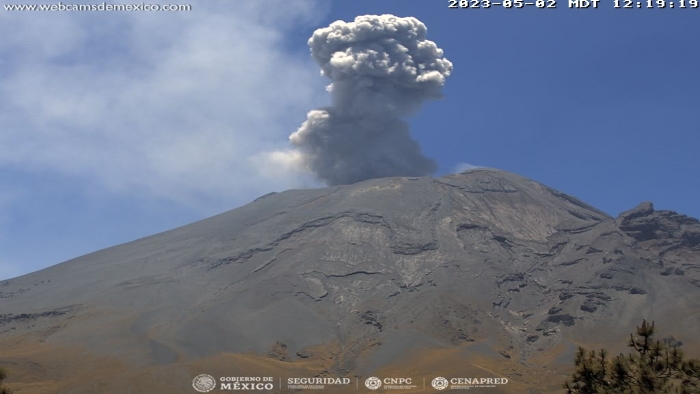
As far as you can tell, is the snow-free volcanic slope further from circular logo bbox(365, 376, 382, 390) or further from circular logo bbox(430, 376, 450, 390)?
circular logo bbox(430, 376, 450, 390)

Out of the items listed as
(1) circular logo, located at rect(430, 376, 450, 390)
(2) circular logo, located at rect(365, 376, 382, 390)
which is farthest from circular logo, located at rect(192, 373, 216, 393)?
(1) circular logo, located at rect(430, 376, 450, 390)

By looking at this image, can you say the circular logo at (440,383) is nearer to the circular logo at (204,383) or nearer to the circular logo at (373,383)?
the circular logo at (373,383)

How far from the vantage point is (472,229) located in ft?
562

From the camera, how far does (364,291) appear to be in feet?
488

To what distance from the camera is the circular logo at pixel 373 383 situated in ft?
361

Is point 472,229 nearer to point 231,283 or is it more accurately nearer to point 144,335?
point 231,283

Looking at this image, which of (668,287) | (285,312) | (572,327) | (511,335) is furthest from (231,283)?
(668,287)

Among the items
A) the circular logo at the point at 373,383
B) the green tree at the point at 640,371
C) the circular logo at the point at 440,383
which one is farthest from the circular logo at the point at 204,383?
the green tree at the point at 640,371

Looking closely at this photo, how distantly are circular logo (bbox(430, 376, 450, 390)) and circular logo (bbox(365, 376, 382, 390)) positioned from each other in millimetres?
7435

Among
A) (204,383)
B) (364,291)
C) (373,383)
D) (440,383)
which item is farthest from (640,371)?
(364,291)

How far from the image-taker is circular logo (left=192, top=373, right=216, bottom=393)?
103 meters

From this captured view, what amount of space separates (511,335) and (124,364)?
203ft

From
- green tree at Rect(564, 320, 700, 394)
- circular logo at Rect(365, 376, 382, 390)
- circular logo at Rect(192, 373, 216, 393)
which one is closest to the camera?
green tree at Rect(564, 320, 700, 394)

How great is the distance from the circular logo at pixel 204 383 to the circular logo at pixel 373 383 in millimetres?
20653
